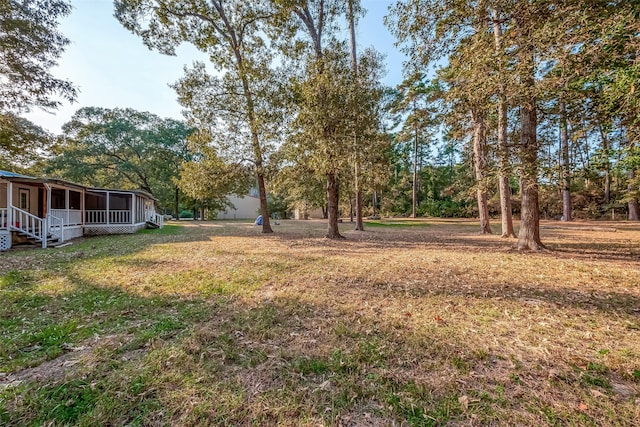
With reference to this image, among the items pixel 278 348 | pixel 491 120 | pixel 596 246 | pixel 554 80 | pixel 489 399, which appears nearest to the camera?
pixel 489 399

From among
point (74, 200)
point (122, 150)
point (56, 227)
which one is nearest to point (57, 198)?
point (74, 200)

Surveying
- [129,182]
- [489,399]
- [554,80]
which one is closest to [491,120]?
[554,80]

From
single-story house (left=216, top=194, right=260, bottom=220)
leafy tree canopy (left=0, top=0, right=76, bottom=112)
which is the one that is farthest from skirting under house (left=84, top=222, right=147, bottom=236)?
single-story house (left=216, top=194, right=260, bottom=220)

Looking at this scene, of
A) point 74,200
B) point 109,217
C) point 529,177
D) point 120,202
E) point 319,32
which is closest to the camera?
point 529,177

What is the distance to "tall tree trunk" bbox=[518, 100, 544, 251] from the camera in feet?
19.6

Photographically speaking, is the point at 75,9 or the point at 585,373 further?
the point at 75,9

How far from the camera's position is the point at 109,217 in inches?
598

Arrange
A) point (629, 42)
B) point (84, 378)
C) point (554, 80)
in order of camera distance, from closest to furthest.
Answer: point (84, 378)
point (629, 42)
point (554, 80)

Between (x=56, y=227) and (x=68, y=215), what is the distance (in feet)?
5.32

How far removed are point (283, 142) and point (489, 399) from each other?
35.6 ft

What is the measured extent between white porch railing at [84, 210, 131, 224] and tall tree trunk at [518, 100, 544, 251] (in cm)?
1805

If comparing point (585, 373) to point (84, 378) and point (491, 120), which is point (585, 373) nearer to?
point (84, 378)

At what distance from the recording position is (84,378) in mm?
2188

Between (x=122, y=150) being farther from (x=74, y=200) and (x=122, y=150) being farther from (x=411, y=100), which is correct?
(x=411, y=100)
